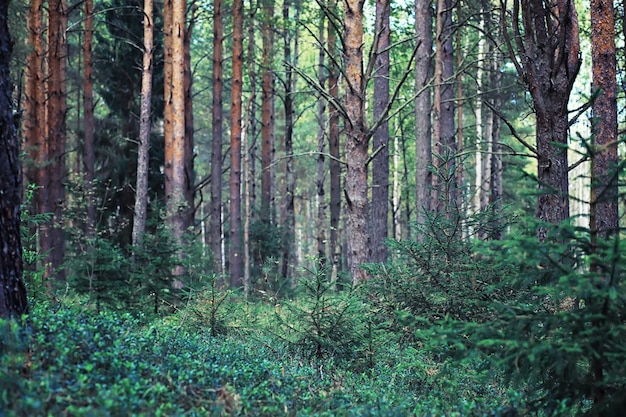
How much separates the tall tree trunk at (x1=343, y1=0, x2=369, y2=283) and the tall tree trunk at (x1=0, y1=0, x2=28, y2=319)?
192 inches

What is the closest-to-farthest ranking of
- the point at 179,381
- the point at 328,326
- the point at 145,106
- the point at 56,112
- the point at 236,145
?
the point at 179,381, the point at 328,326, the point at 145,106, the point at 56,112, the point at 236,145

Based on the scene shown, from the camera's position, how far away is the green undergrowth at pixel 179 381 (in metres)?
4.10

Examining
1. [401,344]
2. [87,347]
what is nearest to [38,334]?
[87,347]

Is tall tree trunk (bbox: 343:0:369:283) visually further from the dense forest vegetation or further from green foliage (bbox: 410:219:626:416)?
green foliage (bbox: 410:219:626:416)

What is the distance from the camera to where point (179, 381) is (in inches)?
191

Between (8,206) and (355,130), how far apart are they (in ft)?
17.3

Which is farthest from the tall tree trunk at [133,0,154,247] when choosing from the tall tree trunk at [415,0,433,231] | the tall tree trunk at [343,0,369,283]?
the tall tree trunk at [343,0,369,283]

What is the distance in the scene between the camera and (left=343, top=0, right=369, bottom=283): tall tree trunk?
9.09 meters

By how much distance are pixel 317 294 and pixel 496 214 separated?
3184 mm

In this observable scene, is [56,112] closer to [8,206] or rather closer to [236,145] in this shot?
[236,145]

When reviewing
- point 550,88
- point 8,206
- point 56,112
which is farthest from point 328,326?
point 56,112

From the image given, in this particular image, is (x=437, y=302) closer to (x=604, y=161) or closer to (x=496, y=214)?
(x=496, y=214)

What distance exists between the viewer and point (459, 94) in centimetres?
2533

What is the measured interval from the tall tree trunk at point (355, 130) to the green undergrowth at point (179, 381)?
2607 mm
